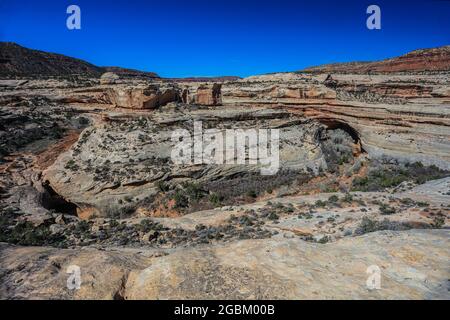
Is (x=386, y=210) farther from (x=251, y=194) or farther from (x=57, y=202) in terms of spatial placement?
(x=57, y=202)

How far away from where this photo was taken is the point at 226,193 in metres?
18.7

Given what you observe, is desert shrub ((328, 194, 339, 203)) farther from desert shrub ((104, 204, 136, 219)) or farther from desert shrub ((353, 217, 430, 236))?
desert shrub ((104, 204, 136, 219))

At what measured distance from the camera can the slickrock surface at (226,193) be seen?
4512mm

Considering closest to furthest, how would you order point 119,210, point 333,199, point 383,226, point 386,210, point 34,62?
point 383,226 < point 386,210 < point 333,199 < point 119,210 < point 34,62

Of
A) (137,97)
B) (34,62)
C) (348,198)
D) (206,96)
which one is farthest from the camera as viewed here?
(34,62)

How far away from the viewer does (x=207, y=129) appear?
70.2ft

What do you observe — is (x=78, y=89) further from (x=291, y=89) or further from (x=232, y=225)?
(x=232, y=225)

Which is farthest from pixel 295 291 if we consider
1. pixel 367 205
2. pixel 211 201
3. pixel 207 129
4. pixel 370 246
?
pixel 207 129

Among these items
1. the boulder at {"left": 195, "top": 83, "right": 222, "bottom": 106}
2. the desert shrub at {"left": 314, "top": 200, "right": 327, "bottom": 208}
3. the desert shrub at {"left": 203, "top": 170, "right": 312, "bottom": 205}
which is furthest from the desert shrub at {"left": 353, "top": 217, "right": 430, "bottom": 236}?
the boulder at {"left": 195, "top": 83, "right": 222, "bottom": 106}

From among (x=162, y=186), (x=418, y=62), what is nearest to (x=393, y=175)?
(x=162, y=186)

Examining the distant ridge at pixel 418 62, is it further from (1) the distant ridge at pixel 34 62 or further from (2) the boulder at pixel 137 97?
(1) the distant ridge at pixel 34 62

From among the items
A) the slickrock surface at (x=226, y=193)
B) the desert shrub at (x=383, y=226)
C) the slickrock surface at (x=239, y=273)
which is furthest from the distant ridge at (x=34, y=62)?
the slickrock surface at (x=239, y=273)

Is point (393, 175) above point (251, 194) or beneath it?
above

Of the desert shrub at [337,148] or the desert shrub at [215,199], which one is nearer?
the desert shrub at [215,199]
